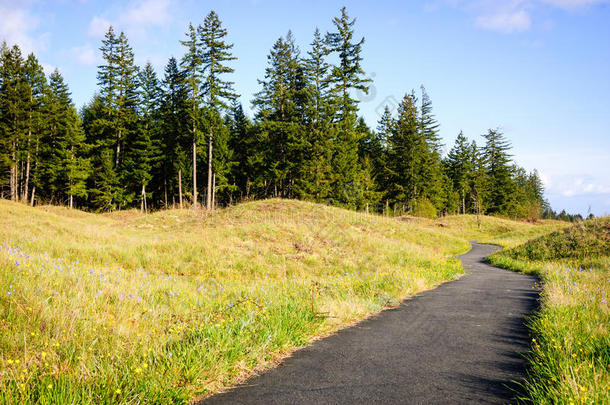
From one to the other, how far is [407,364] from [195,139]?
39043 millimetres

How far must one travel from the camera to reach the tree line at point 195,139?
125ft

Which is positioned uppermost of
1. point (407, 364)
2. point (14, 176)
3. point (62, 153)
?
point (62, 153)

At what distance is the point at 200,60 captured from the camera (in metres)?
36.6

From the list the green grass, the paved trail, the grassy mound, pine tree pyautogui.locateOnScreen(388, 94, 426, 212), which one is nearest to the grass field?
the paved trail

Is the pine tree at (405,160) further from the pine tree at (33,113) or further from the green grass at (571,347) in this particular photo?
the pine tree at (33,113)

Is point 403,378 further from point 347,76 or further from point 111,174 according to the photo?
point 111,174

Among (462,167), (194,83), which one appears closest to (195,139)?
(194,83)

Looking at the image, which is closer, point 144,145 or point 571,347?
point 571,347

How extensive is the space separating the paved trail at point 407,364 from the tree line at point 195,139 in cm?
3266

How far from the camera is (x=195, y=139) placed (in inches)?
1527

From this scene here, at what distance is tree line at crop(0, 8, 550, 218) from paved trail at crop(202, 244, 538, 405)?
32662 mm

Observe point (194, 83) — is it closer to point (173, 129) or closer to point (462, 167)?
point (173, 129)

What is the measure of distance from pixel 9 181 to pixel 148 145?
17.3 m

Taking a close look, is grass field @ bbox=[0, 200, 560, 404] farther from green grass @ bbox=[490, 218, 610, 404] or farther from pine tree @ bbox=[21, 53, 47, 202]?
pine tree @ bbox=[21, 53, 47, 202]
